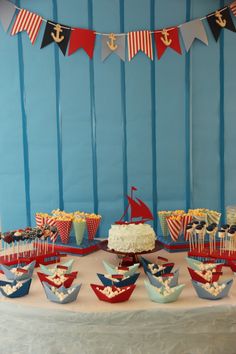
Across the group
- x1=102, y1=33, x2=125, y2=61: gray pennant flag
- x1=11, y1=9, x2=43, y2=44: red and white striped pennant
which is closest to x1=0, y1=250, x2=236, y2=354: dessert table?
x1=102, y1=33, x2=125, y2=61: gray pennant flag

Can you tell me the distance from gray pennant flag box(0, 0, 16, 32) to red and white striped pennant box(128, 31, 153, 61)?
871 millimetres

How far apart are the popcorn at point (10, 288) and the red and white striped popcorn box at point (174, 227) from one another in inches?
43.1

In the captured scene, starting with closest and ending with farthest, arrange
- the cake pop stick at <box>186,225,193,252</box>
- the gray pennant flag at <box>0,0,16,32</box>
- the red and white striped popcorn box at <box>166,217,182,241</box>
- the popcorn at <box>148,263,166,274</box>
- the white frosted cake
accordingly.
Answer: the popcorn at <box>148,263,166,274</box>
the white frosted cake
the cake pop stick at <box>186,225,193,252</box>
the red and white striped popcorn box at <box>166,217,182,241</box>
the gray pennant flag at <box>0,0,16,32</box>

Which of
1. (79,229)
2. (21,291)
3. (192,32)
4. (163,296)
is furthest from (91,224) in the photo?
(192,32)

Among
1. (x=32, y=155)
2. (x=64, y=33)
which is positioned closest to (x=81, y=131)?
(x=32, y=155)

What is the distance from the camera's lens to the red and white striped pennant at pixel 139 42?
260 cm

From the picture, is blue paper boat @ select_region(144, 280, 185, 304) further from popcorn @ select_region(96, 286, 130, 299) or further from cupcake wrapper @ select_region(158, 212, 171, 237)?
cupcake wrapper @ select_region(158, 212, 171, 237)

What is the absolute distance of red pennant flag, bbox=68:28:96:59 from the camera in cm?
258

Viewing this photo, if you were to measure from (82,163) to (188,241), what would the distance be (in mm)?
980

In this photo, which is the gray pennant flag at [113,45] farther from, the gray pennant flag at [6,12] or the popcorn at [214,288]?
the popcorn at [214,288]

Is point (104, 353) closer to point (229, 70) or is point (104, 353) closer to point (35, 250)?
point (35, 250)

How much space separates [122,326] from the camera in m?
1.49

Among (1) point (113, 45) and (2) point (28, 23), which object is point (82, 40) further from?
(2) point (28, 23)

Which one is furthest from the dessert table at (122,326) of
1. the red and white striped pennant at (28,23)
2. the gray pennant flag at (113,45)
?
the red and white striped pennant at (28,23)
